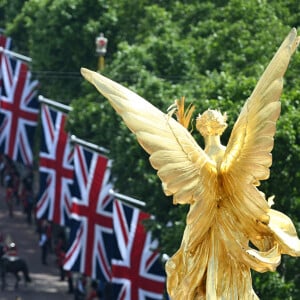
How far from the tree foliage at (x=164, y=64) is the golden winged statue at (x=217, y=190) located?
684 inches

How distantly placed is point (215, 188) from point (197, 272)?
→ 4.35ft

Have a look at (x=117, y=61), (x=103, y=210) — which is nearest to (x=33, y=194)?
(x=117, y=61)

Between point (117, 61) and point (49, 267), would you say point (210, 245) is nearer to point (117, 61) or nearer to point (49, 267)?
point (117, 61)

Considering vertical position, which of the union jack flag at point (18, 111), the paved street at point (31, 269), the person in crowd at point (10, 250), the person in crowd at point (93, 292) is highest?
the union jack flag at point (18, 111)

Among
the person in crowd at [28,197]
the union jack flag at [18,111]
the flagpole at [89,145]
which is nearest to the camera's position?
the flagpole at [89,145]

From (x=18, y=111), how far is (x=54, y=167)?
11.8 metres

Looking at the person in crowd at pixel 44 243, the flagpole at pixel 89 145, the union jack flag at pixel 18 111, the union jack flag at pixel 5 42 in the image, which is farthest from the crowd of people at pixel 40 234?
the union jack flag at pixel 5 42

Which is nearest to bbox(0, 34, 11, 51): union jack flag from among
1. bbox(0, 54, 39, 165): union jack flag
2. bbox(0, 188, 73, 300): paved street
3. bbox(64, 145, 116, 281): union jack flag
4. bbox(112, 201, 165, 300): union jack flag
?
bbox(0, 188, 73, 300): paved street

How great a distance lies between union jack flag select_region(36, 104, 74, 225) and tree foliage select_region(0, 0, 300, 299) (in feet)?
1.97

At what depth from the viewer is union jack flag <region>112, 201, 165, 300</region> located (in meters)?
60.8

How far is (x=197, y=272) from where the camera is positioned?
1341 inches

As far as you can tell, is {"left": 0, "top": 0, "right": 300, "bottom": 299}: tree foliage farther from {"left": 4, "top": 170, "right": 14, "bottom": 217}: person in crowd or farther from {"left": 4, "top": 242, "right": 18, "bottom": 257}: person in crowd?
{"left": 4, "top": 170, "right": 14, "bottom": 217}: person in crowd

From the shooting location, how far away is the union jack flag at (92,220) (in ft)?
224

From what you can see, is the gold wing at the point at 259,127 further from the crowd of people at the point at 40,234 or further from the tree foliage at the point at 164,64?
the crowd of people at the point at 40,234
